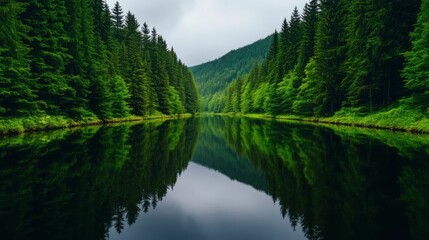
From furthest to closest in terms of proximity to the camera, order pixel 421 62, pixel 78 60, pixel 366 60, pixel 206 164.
Answer: pixel 78 60
pixel 366 60
pixel 421 62
pixel 206 164

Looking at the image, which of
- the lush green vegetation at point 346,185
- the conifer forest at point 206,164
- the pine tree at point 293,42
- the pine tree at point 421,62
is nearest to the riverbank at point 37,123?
the conifer forest at point 206,164

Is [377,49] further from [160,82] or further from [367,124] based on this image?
[160,82]

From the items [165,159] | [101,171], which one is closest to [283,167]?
[165,159]

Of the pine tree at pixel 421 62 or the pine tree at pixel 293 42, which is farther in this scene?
the pine tree at pixel 293 42

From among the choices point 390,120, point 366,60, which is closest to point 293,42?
point 366,60

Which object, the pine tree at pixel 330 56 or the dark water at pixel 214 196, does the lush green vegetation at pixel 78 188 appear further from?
the pine tree at pixel 330 56

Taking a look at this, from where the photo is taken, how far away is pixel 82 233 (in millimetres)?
5316

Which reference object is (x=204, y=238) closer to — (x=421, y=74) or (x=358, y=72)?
(x=421, y=74)

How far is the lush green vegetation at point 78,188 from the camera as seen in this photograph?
5.64m

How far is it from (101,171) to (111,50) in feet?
141

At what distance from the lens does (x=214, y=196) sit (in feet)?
28.3

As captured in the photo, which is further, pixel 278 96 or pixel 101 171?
pixel 278 96

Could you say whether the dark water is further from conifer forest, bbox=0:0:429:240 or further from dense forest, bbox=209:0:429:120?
dense forest, bbox=209:0:429:120

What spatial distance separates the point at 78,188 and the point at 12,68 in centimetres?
1758
